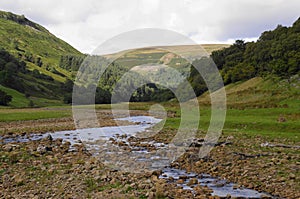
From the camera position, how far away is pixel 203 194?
14180 millimetres

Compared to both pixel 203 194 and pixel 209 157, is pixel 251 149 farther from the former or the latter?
pixel 203 194

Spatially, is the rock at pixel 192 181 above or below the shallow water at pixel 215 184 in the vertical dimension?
above

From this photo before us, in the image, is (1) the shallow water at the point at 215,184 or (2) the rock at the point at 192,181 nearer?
(1) the shallow water at the point at 215,184

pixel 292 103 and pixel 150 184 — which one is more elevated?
pixel 292 103

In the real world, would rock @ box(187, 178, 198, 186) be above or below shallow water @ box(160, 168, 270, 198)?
above

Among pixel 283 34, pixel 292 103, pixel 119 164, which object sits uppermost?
pixel 283 34

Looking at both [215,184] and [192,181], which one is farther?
[192,181]

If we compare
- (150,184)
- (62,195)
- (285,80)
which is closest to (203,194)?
(150,184)

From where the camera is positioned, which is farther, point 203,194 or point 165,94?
point 165,94

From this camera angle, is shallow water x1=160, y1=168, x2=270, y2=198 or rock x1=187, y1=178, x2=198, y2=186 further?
rock x1=187, y1=178, x2=198, y2=186

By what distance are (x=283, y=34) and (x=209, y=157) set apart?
76.0 m

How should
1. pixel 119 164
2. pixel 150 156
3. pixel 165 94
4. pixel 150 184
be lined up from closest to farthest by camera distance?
pixel 150 184 < pixel 119 164 < pixel 150 156 < pixel 165 94

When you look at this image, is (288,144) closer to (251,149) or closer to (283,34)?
(251,149)

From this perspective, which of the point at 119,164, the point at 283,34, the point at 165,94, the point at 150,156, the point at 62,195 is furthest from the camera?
the point at 165,94
